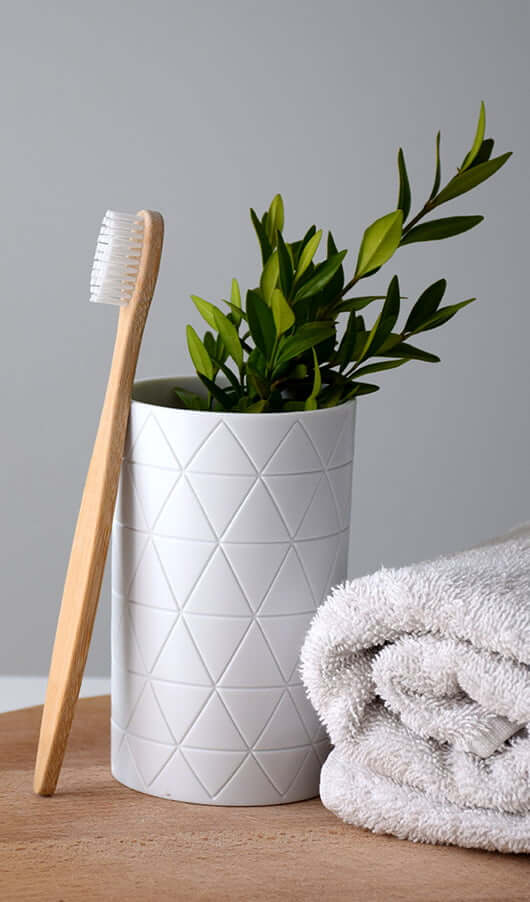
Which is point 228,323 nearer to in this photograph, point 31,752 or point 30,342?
point 31,752

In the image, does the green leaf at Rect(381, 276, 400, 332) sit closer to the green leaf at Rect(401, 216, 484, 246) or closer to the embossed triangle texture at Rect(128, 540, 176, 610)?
the green leaf at Rect(401, 216, 484, 246)

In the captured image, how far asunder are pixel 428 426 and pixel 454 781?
817 millimetres

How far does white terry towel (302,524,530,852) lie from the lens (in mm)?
503

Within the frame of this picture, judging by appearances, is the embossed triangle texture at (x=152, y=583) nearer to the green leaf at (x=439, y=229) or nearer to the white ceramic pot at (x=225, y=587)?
the white ceramic pot at (x=225, y=587)

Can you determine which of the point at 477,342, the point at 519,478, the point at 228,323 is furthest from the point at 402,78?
the point at 228,323

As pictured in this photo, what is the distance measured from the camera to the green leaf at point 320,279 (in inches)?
23.0

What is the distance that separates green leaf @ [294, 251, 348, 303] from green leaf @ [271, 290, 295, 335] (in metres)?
0.02

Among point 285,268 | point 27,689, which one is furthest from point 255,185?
point 285,268

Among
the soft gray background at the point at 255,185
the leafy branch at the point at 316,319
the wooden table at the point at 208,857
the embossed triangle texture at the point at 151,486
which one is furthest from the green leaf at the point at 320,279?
the soft gray background at the point at 255,185

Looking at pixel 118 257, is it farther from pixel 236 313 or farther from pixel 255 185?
pixel 255 185

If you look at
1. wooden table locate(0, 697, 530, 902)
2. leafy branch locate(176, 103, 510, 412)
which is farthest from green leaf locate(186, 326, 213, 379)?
wooden table locate(0, 697, 530, 902)

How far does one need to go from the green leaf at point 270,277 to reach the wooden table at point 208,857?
260 mm

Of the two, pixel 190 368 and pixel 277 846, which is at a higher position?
pixel 190 368

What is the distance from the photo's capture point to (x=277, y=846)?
1.80 feet
